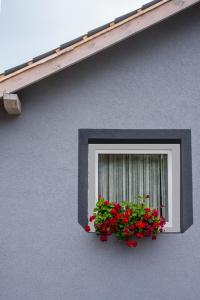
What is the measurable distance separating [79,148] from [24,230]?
113 cm

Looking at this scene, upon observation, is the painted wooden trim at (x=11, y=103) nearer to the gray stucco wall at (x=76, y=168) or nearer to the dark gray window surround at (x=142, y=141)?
the gray stucco wall at (x=76, y=168)

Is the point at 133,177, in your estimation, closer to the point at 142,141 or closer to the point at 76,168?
the point at 142,141

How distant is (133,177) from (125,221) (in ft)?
2.44

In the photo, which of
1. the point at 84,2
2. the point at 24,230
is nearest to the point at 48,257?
the point at 24,230

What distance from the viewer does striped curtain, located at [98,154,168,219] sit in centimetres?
574

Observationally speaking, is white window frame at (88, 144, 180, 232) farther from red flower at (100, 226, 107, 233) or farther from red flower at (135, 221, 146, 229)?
red flower at (135, 221, 146, 229)

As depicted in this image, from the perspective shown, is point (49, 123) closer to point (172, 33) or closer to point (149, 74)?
point (149, 74)

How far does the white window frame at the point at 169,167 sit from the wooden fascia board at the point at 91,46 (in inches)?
42.0

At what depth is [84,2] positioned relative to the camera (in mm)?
11672

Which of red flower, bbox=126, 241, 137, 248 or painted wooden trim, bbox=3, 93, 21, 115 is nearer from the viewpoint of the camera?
painted wooden trim, bbox=3, 93, 21, 115

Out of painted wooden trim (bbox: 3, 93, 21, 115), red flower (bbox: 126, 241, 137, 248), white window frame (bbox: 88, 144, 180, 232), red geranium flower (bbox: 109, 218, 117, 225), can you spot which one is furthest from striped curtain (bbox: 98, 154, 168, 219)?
painted wooden trim (bbox: 3, 93, 21, 115)

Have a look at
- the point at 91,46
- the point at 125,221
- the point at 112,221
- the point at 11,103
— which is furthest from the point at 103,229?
the point at 91,46

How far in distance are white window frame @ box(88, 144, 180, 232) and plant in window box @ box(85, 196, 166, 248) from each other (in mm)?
257

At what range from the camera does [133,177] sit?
577 centimetres
